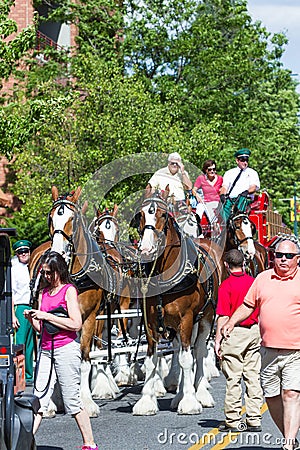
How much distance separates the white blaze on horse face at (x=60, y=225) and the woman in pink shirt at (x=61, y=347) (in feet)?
7.65

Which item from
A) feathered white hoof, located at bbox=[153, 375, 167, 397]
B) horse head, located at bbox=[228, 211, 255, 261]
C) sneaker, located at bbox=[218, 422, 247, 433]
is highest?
horse head, located at bbox=[228, 211, 255, 261]

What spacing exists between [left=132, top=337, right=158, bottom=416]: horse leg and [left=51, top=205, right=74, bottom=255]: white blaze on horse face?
1.62 metres

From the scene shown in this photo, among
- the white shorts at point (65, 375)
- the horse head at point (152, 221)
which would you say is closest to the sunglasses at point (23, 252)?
the horse head at point (152, 221)

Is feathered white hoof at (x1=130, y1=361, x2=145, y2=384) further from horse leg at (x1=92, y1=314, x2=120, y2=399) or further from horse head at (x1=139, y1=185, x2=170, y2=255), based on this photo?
horse head at (x1=139, y1=185, x2=170, y2=255)

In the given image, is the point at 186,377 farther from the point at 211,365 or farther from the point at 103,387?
the point at 211,365

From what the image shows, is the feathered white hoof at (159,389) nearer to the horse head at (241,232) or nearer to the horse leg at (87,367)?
the horse leg at (87,367)

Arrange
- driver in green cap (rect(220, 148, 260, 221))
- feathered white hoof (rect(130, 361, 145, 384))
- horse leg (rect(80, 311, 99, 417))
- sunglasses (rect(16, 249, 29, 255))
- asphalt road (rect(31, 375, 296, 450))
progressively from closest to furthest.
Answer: asphalt road (rect(31, 375, 296, 450)) < horse leg (rect(80, 311, 99, 417)) < feathered white hoof (rect(130, 361, 145, 384)) < sunglasses (rect(16, 249, 29, 255)) < driver in green cap (rect(220, 148, 260, 221))

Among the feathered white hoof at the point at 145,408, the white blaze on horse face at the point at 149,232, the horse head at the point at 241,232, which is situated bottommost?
the feathered white hoof at the point at 145,408

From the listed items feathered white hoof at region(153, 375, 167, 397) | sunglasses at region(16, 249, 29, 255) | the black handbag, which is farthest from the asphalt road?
sunglasses at region(16, 249, 29, 255)

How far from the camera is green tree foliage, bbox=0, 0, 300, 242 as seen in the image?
27984 millimetres

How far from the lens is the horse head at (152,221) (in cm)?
1201

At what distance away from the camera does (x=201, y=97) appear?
37.8 m

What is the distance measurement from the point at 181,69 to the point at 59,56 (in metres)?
4.87

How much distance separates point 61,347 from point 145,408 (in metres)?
2.96
